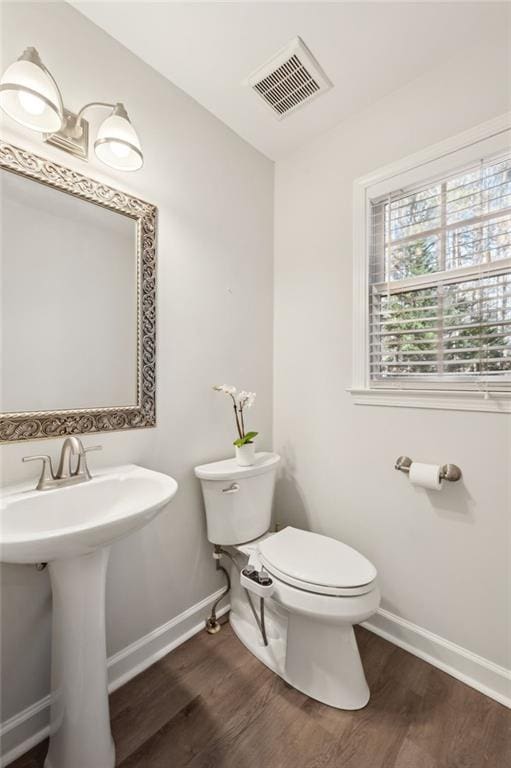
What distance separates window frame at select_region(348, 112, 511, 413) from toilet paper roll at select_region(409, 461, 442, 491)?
0.25 metres

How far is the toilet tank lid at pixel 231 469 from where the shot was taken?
4.72 feet

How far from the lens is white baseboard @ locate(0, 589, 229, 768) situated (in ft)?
3.33

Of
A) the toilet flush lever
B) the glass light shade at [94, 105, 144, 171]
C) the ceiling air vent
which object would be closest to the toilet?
the toilet flush lever

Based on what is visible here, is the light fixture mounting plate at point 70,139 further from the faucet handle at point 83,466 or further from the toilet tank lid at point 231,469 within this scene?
the toilet tank lid at point 231,469

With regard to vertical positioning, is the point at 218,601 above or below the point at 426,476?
below

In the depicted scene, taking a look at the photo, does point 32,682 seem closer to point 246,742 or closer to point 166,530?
point 166,530

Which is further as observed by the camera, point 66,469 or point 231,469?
point 231,469

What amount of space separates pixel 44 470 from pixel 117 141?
1106mm

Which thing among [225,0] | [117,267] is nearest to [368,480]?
[117,267]

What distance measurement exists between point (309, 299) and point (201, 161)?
85 cm

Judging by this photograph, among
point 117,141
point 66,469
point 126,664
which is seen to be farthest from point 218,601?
point 117,141

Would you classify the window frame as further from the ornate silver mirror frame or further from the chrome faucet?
the chrome faucet

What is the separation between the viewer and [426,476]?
1.32 meters

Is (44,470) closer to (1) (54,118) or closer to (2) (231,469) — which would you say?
(2) (231,469)
